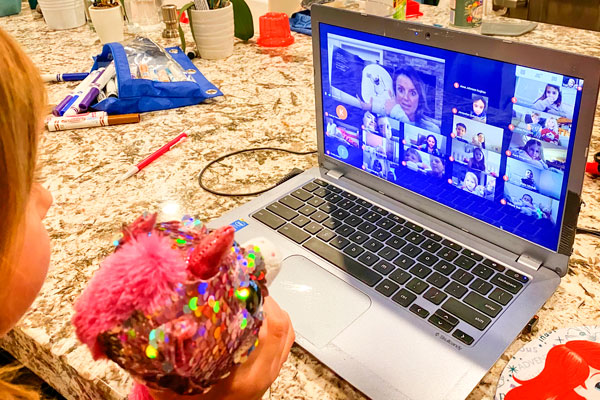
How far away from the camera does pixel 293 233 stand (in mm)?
740

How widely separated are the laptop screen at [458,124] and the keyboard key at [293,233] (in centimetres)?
15

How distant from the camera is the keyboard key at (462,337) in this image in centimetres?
55

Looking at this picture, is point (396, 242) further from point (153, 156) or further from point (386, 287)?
point (153, 156)

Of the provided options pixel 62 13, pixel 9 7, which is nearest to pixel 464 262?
pixel 62 13

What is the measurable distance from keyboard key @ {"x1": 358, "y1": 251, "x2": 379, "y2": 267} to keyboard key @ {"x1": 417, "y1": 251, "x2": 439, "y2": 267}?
0.05 meters

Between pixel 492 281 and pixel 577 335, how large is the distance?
0.10 m

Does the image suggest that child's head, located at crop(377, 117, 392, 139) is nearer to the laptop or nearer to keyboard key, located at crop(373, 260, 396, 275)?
the laptop

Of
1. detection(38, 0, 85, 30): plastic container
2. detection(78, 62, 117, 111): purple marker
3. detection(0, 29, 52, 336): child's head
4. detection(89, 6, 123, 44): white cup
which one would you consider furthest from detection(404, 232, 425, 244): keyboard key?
detection(38, 0, 85, 30): plastic container

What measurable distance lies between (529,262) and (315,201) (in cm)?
31

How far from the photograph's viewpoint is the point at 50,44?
1.61m

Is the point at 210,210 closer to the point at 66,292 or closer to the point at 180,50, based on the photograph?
the point at 66,292

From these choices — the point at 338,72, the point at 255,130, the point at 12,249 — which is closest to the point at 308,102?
the point at 255,130

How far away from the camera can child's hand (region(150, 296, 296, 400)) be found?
430 mm

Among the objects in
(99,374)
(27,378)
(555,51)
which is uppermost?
(555,51)
